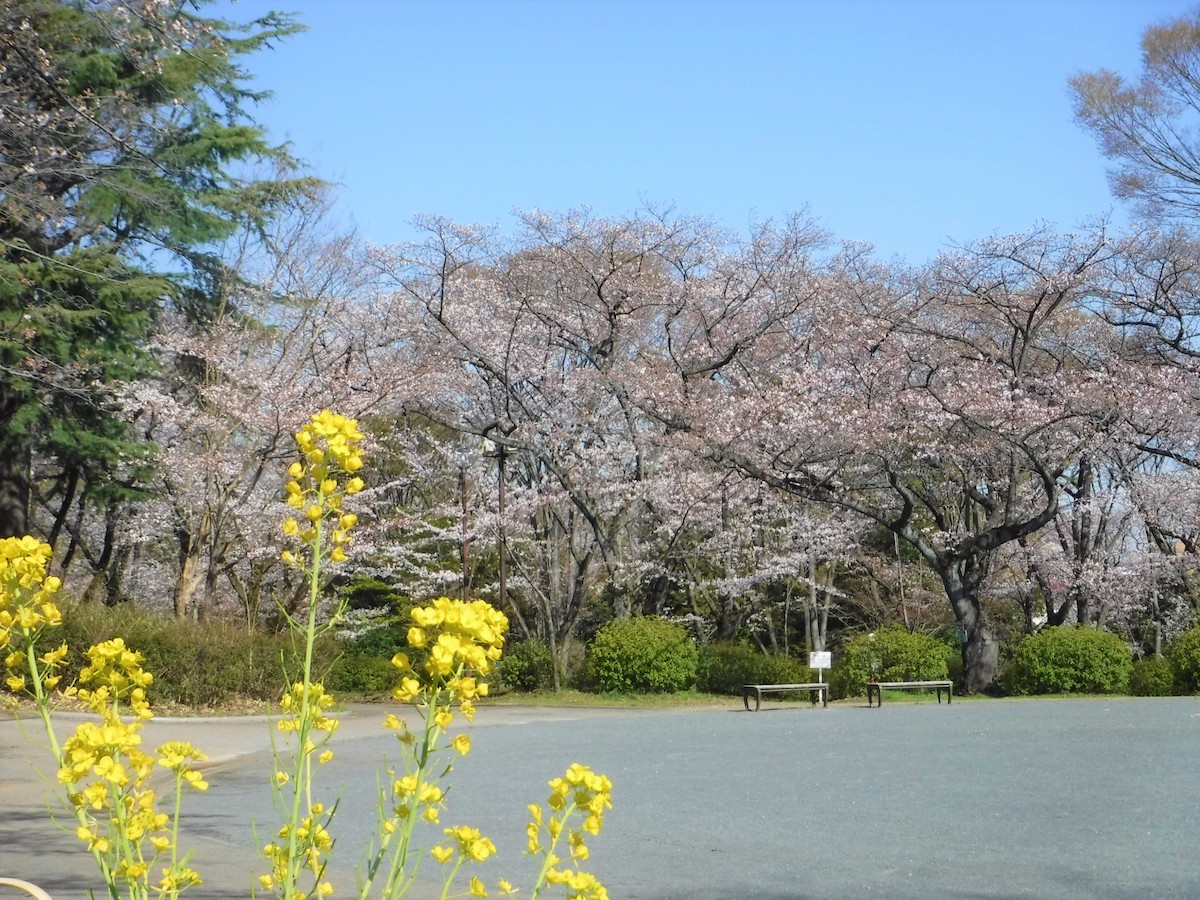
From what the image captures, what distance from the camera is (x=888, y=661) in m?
20.4

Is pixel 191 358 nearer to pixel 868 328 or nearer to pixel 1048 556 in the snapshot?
pixel 868 328

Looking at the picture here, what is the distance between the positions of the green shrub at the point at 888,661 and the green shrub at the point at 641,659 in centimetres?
292

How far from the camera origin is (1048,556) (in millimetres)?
25062

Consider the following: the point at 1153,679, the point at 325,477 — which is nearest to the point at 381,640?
the point at 1153,679

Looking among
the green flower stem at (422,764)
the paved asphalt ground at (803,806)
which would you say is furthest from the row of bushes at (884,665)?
the green flower stem at (422,764)

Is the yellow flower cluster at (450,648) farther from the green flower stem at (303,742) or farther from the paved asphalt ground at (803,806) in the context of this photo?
the paved asphalt ground at (803,806)

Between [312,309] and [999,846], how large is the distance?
1959cm

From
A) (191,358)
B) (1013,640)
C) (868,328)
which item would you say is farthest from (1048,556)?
(191,358)

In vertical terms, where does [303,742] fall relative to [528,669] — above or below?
above

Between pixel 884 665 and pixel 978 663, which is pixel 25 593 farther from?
pixel 978 663

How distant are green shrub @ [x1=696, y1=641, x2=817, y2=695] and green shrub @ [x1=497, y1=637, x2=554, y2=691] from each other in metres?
2.83

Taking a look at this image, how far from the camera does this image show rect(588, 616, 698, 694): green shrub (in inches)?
780

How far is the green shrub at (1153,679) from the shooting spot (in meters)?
18.8

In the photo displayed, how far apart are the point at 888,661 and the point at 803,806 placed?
1336cm
